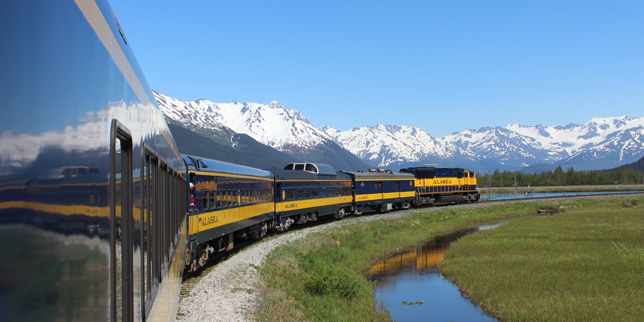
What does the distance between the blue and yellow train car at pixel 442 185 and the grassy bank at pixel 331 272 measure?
14.4 m

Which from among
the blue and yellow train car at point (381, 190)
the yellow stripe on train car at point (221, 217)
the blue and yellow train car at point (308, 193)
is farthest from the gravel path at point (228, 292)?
the blue and yellow train car at point (381, 190)

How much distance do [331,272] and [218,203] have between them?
212 inches

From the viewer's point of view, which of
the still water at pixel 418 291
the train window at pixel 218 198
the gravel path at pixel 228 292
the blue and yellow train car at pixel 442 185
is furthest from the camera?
the blue and yellow train car at pixel 442 185

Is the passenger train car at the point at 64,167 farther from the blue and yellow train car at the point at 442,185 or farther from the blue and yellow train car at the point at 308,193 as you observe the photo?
the blue and yellow train car at the point at 442,185

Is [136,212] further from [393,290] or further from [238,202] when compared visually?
[393,290]

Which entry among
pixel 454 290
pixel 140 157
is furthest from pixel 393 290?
pixel 140 157

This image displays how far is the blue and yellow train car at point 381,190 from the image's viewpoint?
46.6 m

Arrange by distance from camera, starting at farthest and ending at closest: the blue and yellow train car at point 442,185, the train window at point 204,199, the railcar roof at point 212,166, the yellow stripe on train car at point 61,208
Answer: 1. the blue and yellow train car at point 442,185
2. the train window at point 204,199
3. the railcar roof at point 212,166
4. the yellow stripe on train car at point 61,208

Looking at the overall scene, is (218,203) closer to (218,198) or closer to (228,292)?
(218,198)

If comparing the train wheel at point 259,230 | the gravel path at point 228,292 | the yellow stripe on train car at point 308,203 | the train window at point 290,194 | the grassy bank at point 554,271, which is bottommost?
the grassy bank at point 554,271

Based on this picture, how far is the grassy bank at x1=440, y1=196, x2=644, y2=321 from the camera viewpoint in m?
19.4

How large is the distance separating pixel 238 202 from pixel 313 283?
169 inches

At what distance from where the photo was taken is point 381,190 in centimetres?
5053

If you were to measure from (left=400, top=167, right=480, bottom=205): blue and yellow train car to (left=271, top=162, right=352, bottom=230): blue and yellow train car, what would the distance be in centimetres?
1610
